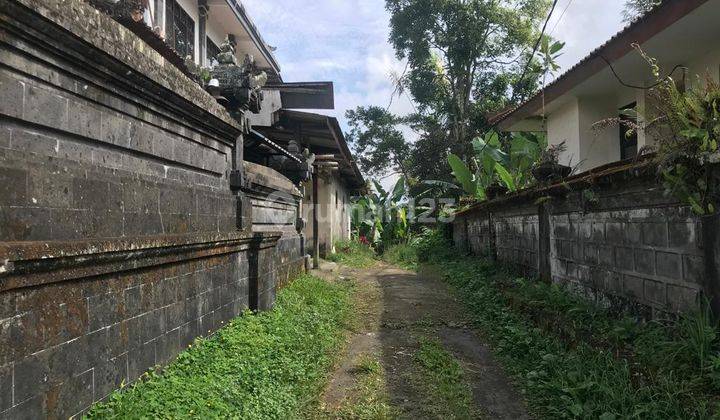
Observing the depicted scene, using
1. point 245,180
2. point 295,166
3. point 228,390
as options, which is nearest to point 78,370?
point 228,390

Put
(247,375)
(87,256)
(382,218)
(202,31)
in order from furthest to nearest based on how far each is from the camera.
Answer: (382,218), (202,31), (247,375), (87,256)

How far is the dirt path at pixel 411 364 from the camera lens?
13.1ft

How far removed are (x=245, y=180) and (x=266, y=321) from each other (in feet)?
5.70

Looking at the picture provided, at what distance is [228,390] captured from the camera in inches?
141

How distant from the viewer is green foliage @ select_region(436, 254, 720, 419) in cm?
298

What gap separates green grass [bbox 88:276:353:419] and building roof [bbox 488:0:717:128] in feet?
17.1

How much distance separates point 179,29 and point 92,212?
6070 mm

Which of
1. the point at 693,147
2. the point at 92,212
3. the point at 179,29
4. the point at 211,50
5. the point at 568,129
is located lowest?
the point at 92,212

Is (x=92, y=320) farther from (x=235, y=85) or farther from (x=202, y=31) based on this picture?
(x=202, y=31)

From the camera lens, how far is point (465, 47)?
21094mm

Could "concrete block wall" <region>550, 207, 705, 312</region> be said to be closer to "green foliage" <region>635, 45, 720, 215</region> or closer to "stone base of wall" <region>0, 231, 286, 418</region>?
"green foliage" <region>635, 45, 720, 215</region>

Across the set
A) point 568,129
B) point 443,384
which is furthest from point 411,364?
point 568,129

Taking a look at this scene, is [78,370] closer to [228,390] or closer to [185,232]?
[228,390]

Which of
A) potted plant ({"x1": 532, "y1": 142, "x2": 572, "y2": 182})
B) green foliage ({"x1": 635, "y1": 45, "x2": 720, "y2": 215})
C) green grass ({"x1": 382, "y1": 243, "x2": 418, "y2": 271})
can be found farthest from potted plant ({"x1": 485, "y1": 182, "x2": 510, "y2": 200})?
green foliage ({"x1": 635, "y1": 45, "x2": 720, "y2": 215})
